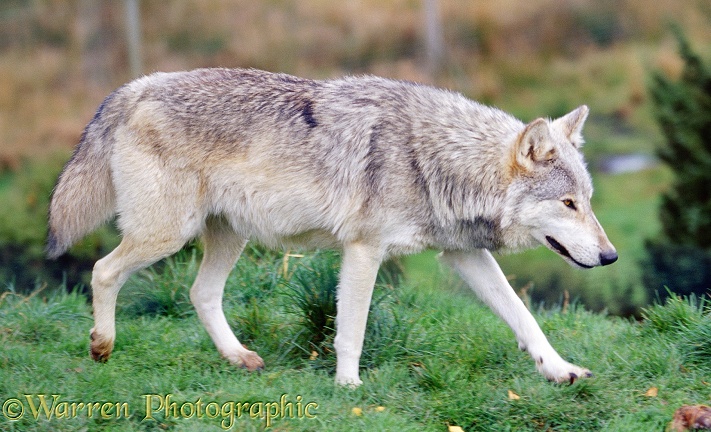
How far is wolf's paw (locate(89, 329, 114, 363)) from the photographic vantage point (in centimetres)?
565

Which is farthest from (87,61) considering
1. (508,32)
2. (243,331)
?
(243,331)

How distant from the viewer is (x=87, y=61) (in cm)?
1487

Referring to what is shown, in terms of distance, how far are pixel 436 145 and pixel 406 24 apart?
386 inches

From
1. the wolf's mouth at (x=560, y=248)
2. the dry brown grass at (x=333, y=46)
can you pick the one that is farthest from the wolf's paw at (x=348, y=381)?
the dry brown grass at (x=333, y=46)

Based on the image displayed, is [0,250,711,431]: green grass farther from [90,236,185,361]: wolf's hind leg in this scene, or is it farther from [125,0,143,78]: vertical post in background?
[125,0,143,78]: vertical post in background

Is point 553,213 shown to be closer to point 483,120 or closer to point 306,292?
point 483,120

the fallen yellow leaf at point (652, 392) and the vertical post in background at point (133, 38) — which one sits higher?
the vertical post in background at point (133, 38)

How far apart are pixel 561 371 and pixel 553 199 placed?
3.35ft

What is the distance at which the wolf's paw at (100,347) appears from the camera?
5.65 m

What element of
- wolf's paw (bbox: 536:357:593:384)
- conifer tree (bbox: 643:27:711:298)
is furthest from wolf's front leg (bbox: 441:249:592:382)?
conifer tree (bbox: 643:27:711:298)

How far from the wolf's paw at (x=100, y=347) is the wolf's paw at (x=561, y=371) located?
270 cm

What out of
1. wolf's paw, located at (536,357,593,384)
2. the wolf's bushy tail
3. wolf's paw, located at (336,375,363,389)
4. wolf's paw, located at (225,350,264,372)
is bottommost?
wolf's paw, located at (225,350,264,372)

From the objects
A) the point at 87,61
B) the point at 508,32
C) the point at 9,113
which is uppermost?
the point at 508,32

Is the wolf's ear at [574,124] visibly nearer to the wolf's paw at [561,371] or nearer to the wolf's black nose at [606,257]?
the wolf's black nose at [606,257]
